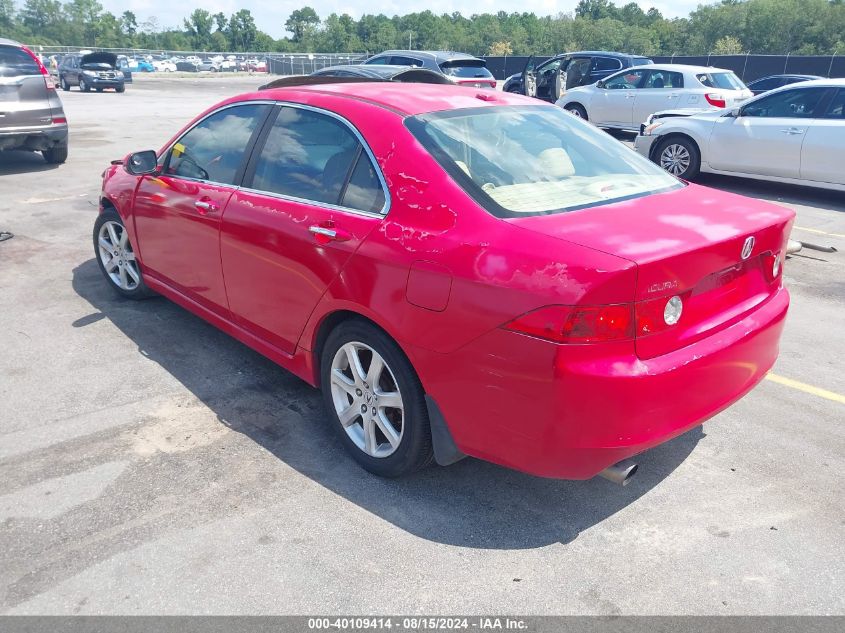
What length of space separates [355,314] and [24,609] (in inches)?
67.0

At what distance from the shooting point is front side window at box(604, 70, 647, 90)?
1496cm

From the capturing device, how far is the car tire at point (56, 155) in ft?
37.1

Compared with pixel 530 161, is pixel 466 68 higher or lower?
higher

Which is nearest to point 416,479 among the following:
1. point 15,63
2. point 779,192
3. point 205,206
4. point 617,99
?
point 205,206

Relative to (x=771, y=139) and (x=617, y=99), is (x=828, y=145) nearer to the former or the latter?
(x=771, y=139)

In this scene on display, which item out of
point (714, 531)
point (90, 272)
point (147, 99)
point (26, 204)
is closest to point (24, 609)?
point (714, 531)

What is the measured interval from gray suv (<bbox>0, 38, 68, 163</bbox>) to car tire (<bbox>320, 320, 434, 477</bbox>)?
9.13 m

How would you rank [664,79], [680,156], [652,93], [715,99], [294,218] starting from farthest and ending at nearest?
1. [652,93]
2. [664,79]
3. [715,99]
4. [680,156]
5. [294,218]

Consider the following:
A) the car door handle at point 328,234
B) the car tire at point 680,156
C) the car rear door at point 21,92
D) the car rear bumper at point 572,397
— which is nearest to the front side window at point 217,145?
the car door handle at point 328,234

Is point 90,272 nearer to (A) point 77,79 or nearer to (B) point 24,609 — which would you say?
(B) point 24,609

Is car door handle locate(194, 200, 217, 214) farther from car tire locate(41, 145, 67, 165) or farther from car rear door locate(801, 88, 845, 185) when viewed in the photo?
car tire locate(41, 145, 67, 165)

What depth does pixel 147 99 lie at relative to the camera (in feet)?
89.0

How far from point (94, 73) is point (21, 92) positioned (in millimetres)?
23652

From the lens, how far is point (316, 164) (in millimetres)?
3576
